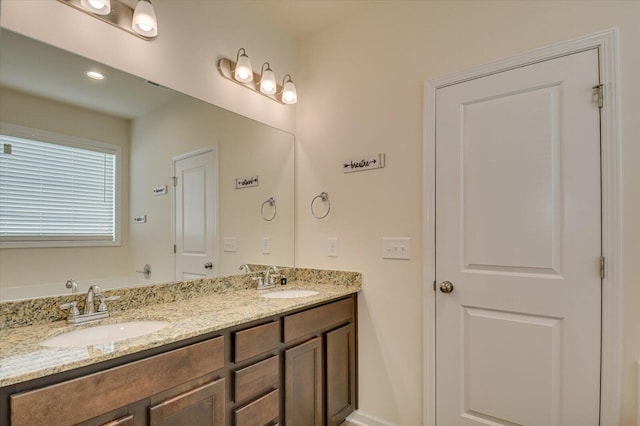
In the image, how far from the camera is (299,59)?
2.57 m

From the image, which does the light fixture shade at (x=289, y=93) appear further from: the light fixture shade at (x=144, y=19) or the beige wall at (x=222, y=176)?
the light fixture shade at (x=144, y=19)

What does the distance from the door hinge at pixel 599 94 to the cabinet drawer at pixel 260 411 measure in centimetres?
193

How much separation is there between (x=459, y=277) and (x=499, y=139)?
2.41 feet

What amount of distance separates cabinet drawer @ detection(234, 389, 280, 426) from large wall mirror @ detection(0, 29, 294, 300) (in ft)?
2.52

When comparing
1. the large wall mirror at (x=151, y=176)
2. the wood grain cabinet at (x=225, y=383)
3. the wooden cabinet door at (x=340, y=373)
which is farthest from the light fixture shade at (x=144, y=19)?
the wooden cabinet door at (x=340, y=373)

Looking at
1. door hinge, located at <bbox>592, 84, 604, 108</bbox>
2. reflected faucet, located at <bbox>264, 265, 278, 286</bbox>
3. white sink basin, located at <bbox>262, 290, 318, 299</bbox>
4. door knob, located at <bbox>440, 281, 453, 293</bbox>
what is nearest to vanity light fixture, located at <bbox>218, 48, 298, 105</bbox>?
reflected faucet, located at <bbox>264, 265, 278, 286</bbox>

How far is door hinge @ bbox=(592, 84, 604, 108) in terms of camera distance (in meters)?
1.48

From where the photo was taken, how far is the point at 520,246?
5.43 feet

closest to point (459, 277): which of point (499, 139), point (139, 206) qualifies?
point (499, 139)

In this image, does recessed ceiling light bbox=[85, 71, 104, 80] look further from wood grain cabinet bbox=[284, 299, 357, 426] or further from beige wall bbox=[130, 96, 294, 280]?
wood grain cabinet bbox=[284, 299, 357, 426]

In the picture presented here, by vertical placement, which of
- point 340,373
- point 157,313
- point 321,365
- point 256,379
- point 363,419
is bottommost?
point 363,419

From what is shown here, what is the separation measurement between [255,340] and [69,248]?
90 cm

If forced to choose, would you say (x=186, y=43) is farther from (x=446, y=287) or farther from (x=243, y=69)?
(x=446, y=287)

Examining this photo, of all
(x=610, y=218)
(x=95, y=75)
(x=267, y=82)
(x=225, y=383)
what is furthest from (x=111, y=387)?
(x=610, y=218)
